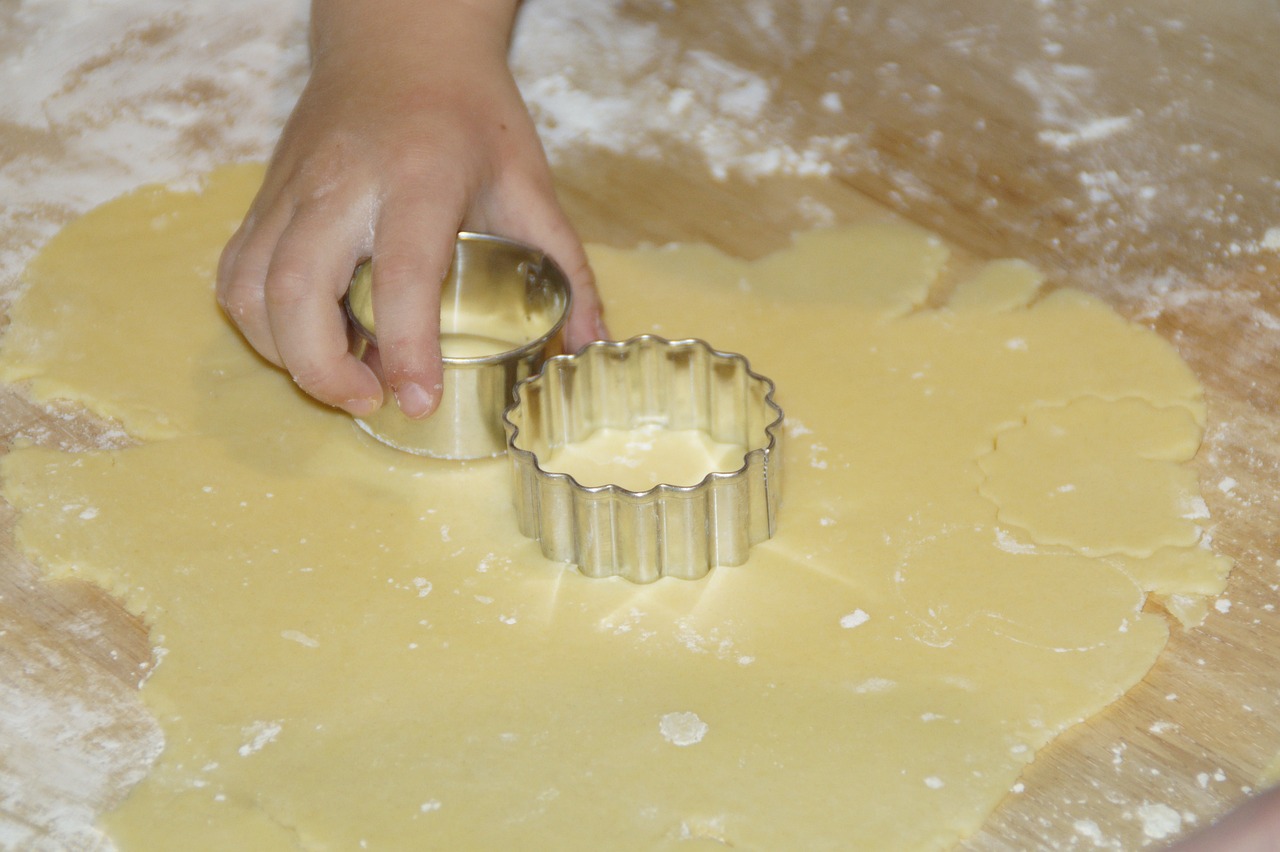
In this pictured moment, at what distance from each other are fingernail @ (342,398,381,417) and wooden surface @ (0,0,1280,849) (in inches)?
9.3

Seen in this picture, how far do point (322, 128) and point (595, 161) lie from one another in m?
→ 0.38

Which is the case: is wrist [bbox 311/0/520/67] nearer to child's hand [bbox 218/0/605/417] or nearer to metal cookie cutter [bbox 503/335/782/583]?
child's hand [bbox 218/0/605/417]

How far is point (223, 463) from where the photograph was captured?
1.18 metres

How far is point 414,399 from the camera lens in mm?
1084

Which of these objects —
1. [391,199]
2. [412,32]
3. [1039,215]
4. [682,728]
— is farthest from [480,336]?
[1039,215]

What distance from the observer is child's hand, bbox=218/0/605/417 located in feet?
3.65

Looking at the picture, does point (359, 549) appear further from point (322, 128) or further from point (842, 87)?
point (842, 87)

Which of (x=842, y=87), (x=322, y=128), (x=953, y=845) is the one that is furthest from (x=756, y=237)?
(x=953, y=845)

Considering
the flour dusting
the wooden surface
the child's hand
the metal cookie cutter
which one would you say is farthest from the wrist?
the flour dusting

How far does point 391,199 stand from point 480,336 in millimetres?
180

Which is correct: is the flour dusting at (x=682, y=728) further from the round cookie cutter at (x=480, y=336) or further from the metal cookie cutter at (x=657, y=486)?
the round cookie cutter at (x=480, y=336)

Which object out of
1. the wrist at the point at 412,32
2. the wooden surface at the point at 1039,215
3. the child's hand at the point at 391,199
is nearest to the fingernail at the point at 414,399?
the child's hand at the point at 391,199

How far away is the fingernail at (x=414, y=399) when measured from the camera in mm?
1082

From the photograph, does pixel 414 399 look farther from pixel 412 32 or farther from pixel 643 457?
pixel 412 32
